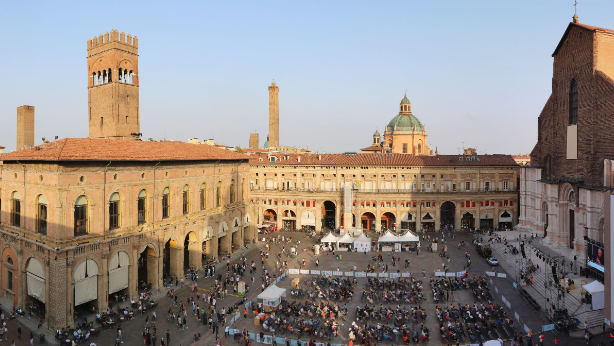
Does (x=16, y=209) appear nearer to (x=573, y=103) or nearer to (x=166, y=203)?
(x=166, y=203)

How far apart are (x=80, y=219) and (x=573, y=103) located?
53.1 meters

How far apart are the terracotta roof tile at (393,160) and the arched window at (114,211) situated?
125ft

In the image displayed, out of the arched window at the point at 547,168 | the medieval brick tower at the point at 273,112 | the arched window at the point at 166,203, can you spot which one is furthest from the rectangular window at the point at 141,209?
the medieval brick tower at the point at 273,112

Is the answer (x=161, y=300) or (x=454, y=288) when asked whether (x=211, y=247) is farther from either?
(x=454, y=288)

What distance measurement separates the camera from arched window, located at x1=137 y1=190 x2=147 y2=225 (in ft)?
126

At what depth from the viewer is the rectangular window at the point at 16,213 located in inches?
1374

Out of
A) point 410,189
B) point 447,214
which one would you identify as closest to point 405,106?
point 447,214

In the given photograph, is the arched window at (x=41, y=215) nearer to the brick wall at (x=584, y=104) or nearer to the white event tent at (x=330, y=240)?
the white event tent at (x=330, y=240)

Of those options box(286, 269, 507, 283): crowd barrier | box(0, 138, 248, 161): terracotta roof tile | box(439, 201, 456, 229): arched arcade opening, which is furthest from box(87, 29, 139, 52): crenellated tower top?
box(439, 201, 456, 229): arched arcade opening

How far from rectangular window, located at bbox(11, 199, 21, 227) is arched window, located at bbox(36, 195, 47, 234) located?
135 inches

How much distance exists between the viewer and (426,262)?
163 feet

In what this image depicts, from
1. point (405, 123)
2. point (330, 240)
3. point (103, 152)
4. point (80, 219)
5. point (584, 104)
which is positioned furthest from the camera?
point (405, 123)

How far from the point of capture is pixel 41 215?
32625mm

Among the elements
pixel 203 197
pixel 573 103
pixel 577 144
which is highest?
pixel 573 103
